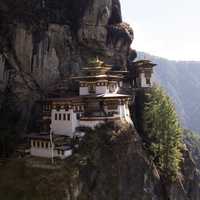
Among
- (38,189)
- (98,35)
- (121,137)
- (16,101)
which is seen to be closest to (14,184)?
(38,189)

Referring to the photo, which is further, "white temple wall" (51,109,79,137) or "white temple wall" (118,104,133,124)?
"white temple wall" (118,104,133,124)

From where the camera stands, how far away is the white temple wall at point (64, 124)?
4350 centimetres

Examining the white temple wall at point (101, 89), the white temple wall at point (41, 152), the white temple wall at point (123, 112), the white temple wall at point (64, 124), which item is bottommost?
the white temple wall at point (41, 152)

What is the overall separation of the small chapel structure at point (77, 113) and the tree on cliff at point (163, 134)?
5.03 m

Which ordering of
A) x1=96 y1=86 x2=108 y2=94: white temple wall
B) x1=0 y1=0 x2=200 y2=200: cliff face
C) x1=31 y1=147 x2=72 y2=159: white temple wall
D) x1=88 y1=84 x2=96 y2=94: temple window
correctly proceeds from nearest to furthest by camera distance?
1. x1=31 y1=147 x2=72 y2=159: white temple wall
2. x1=0 y1=0 x2=200 y2=200: cliff face
3. x1=96 y1=86 x2=108 y2=94: white temple wall
4. x1=88 y1=84 x2=96 y2=94: temple window

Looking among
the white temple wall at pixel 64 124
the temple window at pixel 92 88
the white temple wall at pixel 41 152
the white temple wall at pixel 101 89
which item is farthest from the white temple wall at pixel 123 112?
the white temple wall at pixel 41 152

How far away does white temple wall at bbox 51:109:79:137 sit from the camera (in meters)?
43.5

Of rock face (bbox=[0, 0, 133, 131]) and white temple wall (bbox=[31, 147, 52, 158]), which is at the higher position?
rock face (bbox=[0, 0, 133, 131])

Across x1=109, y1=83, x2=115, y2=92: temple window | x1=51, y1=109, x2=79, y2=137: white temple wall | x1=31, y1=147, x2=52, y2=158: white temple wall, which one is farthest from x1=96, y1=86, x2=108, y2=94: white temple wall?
x1=31, y1=147, x2=52, y2=158: white temple wall

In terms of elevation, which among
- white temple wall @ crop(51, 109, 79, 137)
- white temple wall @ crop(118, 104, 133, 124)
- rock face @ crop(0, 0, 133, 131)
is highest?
rock face @ crop(0, 0, 133, 131)

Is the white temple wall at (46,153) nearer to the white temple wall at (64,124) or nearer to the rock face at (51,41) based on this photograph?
the white temple wall at (64,124)

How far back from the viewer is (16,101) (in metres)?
51.6

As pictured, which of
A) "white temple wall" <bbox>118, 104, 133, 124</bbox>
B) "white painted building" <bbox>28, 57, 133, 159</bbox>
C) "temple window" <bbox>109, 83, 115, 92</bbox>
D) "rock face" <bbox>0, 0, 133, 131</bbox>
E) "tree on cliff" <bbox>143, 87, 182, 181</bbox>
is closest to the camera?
"white painted building" <bbox>28, 57, 133, 159</bbox>

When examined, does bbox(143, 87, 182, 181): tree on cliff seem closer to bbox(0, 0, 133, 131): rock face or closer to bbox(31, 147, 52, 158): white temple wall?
bbox(31, 147, 52, 158): white temple wall
